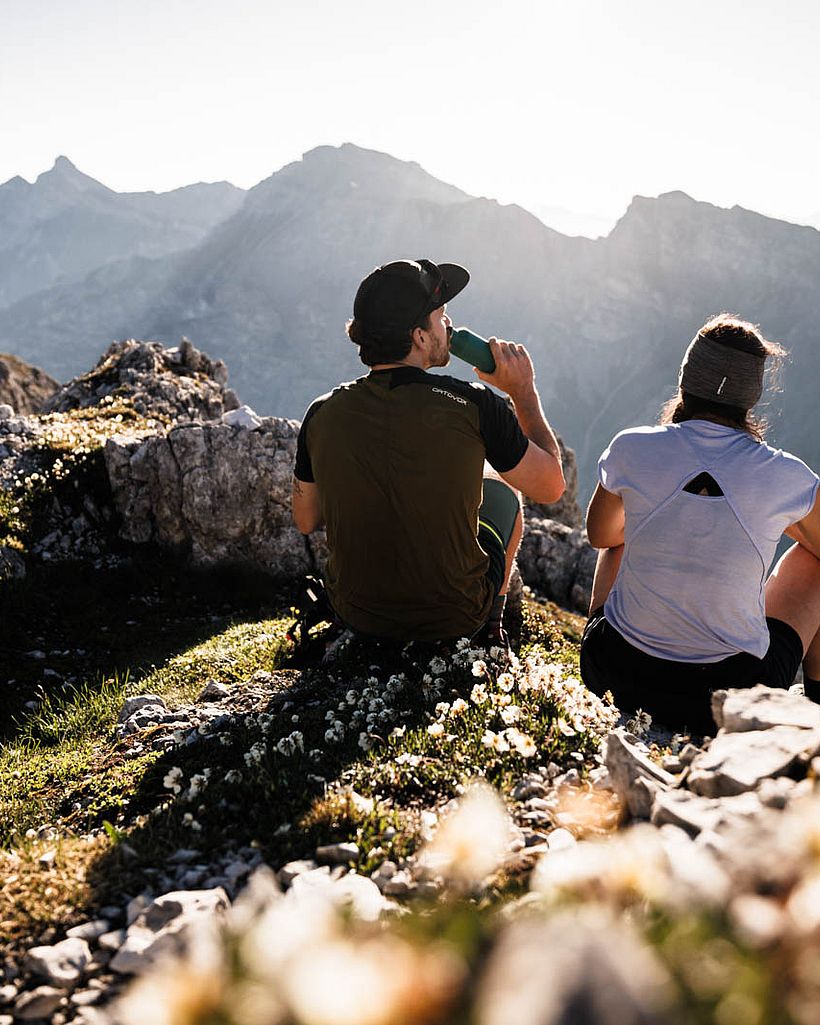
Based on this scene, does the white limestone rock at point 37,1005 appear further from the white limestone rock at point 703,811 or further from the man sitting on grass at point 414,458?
the man sitting on grass at point 414,458

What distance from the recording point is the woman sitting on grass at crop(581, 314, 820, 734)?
4.52 metres

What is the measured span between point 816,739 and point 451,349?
4107mm

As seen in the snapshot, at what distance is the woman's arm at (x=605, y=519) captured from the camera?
5125 millimetres

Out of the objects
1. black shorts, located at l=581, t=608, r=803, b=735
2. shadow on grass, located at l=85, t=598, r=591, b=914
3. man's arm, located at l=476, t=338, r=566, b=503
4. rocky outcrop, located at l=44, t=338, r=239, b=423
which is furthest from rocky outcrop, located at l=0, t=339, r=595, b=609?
black shorts, located at l=581, t=608, r=803, b=735

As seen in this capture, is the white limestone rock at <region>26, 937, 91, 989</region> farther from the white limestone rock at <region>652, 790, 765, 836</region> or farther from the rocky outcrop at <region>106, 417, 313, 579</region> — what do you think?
the rocky outcrop at <region>106, 417, 313, 579</region>

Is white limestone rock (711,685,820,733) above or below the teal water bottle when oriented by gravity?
below

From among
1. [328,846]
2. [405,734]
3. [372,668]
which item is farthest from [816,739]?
[372,668]

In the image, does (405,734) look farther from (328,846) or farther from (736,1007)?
(736,1007)

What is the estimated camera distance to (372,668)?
6457 mm

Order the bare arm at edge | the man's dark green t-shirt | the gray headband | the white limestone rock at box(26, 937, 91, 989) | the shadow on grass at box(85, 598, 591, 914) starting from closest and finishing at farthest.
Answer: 1. the white limestone rock at box(26, 937, 91, 989)
2. the shadow on grass at box(85, 598, 591, 914)
3. the bare arm at edge
4. the gray headband
5. the man's dark green t-shirt

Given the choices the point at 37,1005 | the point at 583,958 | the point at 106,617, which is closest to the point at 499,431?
the point at 37,1005

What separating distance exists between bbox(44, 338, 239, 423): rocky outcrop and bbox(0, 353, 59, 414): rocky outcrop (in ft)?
107

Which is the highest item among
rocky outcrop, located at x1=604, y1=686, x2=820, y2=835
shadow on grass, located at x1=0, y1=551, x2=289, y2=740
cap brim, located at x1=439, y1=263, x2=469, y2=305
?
cap brim, located at x1=439, y1=263, x2=469, y2=305

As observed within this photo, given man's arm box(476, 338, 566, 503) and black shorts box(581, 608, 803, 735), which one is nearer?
black shorts box(581, 608, 803, 735)
